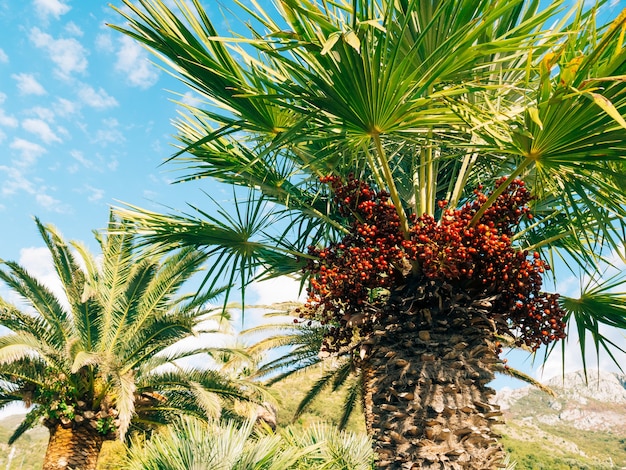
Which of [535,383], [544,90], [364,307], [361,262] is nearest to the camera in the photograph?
[544,90]

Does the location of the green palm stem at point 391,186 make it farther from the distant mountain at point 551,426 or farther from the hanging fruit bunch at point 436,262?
the distant mountain at point 551,426

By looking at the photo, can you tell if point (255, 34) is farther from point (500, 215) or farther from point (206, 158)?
point (500, 215)

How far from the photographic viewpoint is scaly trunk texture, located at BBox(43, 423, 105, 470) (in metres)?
10.4

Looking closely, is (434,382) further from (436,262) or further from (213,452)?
(213,452)

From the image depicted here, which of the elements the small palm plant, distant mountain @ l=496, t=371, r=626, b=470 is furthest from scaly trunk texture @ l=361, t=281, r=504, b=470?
distant mountain @ l=496, t=371, r=626, b=470

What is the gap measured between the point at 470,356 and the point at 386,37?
2368 mm

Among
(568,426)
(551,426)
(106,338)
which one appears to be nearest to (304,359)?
(106,338)

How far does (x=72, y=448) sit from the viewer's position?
1060cm

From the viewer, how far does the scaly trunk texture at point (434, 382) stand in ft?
12.2

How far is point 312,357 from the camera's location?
15.4 meters

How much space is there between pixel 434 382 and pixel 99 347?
9.46 m

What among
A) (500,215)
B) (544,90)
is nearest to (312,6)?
(544,90)

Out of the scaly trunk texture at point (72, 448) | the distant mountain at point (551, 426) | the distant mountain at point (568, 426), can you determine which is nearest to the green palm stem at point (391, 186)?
the distant mountain at point (551, 426)

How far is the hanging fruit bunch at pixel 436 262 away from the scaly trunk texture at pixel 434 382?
0.16 m
